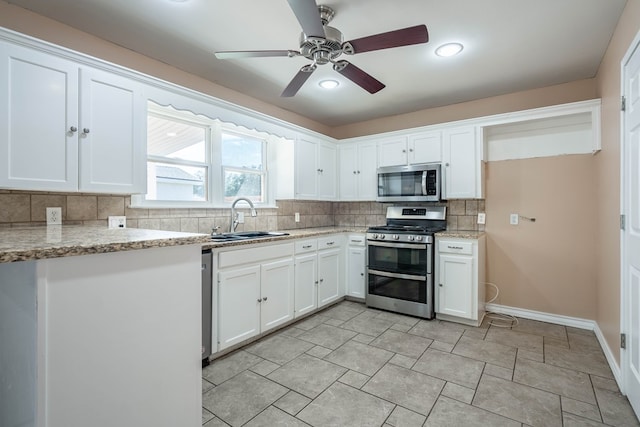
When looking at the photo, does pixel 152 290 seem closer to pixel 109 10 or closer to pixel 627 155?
pixel 109 10

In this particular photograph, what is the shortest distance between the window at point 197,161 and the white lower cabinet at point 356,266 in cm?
125

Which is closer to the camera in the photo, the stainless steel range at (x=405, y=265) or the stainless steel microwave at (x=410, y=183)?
the stainless steel range at (x=405, y=265)

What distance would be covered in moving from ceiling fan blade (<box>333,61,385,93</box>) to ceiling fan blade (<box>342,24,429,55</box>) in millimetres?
142

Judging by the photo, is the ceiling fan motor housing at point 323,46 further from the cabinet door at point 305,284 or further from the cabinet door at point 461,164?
the cabinet door at point 461,164

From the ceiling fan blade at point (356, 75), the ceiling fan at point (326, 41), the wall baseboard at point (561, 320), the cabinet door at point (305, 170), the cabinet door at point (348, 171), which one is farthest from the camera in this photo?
the cabinet door at point (348, 171)

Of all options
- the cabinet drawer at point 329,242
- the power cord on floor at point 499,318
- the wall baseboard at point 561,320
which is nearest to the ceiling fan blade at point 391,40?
the cabinet drawer at point 329,242

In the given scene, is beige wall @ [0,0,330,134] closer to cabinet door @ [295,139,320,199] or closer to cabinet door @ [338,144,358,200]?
cabinet door @ [295,139,320,199]

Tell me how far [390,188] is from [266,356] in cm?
237

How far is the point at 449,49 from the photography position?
245cm

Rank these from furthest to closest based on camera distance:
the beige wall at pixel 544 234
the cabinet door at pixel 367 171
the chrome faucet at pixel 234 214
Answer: the cabinet door at pixel 367 171 → the chrome faucet at pixel 234 214 → the beige wall at pixel 544 234

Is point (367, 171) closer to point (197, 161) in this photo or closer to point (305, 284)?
point (305, 284)

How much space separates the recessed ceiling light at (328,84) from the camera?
3.09 metres

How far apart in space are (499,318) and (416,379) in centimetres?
173

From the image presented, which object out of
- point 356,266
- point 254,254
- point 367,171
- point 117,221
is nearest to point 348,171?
point 367,171
